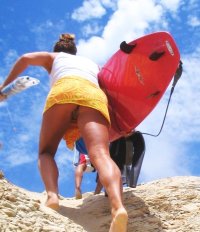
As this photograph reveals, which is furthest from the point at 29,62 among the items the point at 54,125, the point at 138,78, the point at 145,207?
the point at 145,207

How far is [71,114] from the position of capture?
3.66m

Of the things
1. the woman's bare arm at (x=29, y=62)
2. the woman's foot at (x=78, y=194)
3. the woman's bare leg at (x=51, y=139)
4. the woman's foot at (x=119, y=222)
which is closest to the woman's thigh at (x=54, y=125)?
the woman's bare leg at (x=51, y=139)

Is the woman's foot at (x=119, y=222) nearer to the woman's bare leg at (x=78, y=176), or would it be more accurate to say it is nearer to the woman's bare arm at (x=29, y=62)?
the woman's bare arm at (x=29, y=62)

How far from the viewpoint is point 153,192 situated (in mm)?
4500

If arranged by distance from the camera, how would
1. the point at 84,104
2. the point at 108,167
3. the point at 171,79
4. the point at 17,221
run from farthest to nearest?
1. the point at 171,79
2. the point at 84,104
3. the point at 108,167
4. the point at 17,221

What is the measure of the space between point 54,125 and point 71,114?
0.16 m

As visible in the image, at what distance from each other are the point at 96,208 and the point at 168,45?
60.2 inches

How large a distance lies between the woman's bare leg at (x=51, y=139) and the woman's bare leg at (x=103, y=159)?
154 mm

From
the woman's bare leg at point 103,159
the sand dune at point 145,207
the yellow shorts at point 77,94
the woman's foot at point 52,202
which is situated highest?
the yellow shorts at point 77,94

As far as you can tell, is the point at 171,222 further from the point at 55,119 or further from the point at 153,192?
the point at 55,119

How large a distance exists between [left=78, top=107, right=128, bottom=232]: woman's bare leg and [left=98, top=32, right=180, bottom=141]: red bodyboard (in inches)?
23.5

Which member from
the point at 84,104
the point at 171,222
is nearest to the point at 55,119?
the point at 84,104

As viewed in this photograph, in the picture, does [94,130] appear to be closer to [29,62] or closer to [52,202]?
[52,202]

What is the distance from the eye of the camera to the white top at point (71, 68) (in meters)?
3.81
